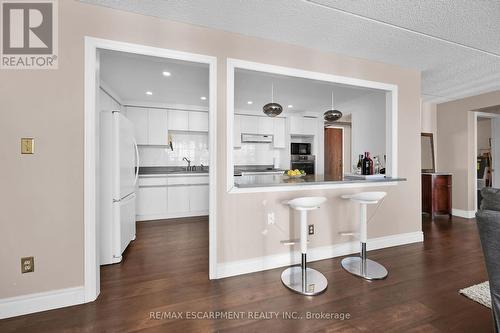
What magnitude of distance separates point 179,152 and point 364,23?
13.6 feet

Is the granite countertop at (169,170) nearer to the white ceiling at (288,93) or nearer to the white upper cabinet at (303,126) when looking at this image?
the white ceiling at (288,93)

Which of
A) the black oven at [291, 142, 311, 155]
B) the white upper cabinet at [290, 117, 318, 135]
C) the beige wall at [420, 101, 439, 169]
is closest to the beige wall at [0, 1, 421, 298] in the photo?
the white upper cabinet at [290, 117, 318, 135]

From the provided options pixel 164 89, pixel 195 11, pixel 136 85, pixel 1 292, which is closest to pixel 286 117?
pixel 164 89

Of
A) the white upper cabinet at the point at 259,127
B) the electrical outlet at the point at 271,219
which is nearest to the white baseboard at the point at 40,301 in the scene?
the electrical outlet at the point at 271,219

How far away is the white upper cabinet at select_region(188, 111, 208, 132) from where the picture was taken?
4.90 m

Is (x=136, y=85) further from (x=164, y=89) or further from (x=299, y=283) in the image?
(x=299, y=283)

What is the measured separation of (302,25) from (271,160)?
383 centimetres

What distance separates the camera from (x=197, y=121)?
195 inches

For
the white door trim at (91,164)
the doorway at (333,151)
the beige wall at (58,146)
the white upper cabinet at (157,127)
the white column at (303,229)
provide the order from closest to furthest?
1. the beige wall at (58,146)
2. the white door trim at (91,164)
3. the white column at (303,229)
4. the white upper cabinet at (157,127)
5. the doorway at (333,151)

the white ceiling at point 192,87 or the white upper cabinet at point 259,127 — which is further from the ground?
the white ceiling at point 192,87

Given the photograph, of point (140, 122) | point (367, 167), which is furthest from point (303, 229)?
point (140, 122)

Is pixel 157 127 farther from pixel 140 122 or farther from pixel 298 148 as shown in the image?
pixel 298 148

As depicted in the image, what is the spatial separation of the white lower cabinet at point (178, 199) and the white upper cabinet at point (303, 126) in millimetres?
2898

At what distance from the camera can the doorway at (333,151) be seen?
6648 mm
